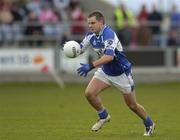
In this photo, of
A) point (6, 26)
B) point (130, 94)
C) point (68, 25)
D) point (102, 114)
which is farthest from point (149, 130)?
point (68, 25)

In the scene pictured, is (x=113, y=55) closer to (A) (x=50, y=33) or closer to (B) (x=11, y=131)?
(B) (x=11, y=131)

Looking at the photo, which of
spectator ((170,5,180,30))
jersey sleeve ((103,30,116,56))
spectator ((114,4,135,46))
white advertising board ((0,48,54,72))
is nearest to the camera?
jersey sleeve ((103,30,116,56))

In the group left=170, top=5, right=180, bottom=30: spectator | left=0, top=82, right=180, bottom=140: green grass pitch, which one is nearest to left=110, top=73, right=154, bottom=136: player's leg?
left=0, top=82, right=180, bottom=140: green grass pitch

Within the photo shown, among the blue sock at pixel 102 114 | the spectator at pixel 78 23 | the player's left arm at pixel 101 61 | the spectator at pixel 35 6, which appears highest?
the player's left arm at pixel 101 61

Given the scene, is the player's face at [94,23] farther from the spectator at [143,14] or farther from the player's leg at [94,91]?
the spectator at [143,14]

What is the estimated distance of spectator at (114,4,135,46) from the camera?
34.0m

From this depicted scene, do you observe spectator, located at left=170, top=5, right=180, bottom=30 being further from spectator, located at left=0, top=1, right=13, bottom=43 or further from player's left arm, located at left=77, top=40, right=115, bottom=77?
player's left arm, located at left=77, top=40, right=115, bottom=77

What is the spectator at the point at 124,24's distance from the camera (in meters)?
34.0

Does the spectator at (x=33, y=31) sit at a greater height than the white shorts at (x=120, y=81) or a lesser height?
lesser

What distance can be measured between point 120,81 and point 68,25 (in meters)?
19.1

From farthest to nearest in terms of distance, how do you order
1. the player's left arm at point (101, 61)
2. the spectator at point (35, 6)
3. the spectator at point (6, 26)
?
the spectator at point (35, 6)
the spectator at point (6, 26)
the player's left arm at point (101, 61)

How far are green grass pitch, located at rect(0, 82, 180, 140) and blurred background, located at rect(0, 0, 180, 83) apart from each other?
79cm

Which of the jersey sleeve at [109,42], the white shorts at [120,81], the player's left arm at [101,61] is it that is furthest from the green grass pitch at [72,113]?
the jersey sleeve at [109,42]

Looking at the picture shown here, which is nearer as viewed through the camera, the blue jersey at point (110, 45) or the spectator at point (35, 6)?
the blue jersey at point (110, 45)
